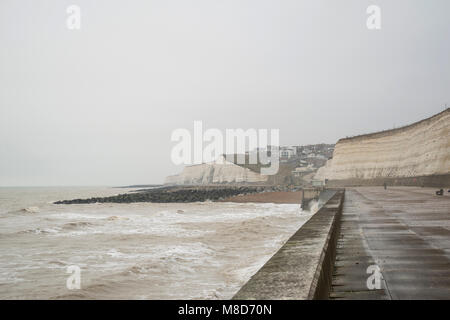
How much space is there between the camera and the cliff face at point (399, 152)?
4275 centimetres

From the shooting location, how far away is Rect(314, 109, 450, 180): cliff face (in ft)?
140

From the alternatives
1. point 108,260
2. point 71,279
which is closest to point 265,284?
point 71,279

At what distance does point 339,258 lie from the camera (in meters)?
6.25

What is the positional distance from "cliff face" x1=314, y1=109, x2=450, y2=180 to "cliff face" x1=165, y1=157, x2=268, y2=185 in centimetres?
7361

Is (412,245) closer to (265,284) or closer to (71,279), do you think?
(265,284)

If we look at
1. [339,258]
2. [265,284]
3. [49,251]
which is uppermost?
[265,284]

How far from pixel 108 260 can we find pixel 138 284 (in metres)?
3.56

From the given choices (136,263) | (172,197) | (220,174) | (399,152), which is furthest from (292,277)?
(220,174)

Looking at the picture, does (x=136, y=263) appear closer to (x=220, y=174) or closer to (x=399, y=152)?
(x=399, y=152)

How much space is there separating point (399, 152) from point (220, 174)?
112 meters

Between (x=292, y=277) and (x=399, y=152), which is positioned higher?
(x=399, y=152)

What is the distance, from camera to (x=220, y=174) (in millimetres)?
166000

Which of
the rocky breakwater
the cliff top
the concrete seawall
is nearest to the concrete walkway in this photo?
the concrete seawall
